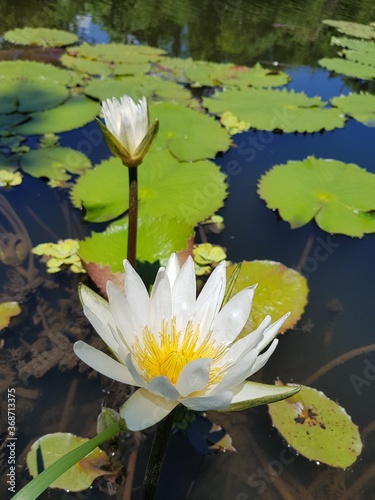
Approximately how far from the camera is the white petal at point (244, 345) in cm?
110

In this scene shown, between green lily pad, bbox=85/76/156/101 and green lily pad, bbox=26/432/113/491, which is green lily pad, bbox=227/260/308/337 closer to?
green lily pad, bbox=26/432/113/491

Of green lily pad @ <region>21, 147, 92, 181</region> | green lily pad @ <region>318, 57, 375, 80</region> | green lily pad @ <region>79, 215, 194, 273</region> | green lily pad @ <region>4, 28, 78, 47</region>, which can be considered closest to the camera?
green lily pad @ <region>79, 215, 194, 273</region>

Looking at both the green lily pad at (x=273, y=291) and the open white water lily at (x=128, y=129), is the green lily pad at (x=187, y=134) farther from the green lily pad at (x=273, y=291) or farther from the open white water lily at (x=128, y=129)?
the open white water lily at (x=128, y=129)

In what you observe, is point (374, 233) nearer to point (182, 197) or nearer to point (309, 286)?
point (309, 286)

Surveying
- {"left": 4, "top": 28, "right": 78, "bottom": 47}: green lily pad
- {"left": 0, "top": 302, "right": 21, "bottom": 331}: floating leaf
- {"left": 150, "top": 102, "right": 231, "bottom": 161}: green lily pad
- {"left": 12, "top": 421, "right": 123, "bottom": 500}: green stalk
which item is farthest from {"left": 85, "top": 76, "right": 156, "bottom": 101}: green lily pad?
{"left": 12, "top": 421, "right": 123, "bottom": 500}: green stalk

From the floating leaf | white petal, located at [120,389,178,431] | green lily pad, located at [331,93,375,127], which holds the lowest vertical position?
the floating leaf

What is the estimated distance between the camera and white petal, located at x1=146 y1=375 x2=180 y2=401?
0.99 meters

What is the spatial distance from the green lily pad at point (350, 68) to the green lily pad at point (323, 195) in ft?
10.9

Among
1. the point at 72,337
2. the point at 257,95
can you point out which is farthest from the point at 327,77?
the point at 72,337

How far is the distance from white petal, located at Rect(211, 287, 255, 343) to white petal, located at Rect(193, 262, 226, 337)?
2cm

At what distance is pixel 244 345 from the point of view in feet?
3.82

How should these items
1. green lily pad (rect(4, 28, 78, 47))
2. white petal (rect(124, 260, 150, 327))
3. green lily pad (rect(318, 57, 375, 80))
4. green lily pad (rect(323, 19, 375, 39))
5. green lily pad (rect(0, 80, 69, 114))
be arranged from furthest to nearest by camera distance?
green lily pad (rect(323, 19, 375, 39)) < green lily pad (rect(4, 28, 78, 47)) < green lily pad (rect(318, 57, 375, 80)) < green lily pad (rect(0, 80, 69, 114)) < white petal (rect(124, 260, 150, 327))

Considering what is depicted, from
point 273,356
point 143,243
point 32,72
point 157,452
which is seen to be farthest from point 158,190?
point 32,72

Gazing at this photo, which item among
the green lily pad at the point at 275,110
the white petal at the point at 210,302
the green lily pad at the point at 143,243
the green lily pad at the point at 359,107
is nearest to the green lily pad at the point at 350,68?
the green lily pad at the point at 359,107
